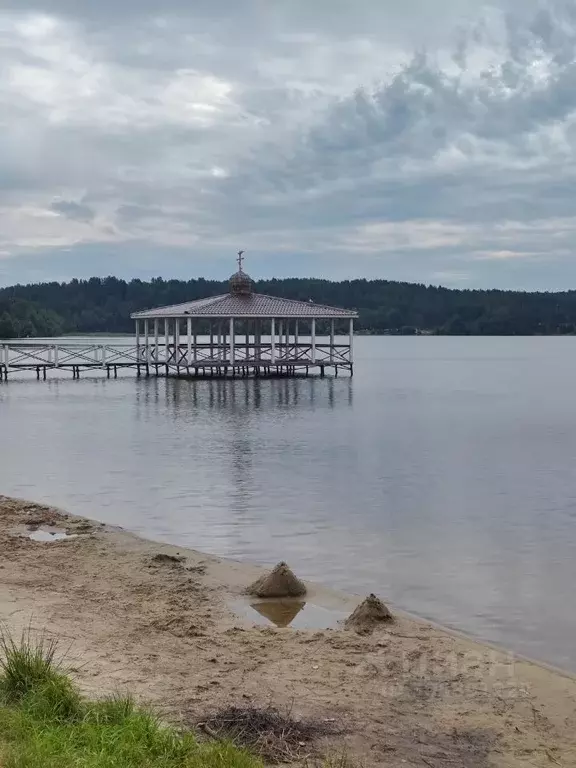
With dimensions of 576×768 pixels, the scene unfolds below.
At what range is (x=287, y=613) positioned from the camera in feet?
30.2

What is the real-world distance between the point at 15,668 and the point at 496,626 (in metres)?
5.14

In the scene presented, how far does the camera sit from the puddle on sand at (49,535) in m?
12.2

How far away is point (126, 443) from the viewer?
23562 millimetres

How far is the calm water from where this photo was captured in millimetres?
10438

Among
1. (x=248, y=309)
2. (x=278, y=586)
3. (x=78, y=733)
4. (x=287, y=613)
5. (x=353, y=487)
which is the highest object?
(x=248, y=309)

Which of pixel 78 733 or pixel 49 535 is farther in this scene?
pixel 49 535

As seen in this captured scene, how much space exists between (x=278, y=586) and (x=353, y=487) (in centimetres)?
756

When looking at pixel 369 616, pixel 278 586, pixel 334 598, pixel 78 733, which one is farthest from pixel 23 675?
pixel 334 598

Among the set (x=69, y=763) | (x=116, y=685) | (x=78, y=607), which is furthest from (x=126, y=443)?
(x=69, y=763)

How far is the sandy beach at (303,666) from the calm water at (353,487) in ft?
3.27

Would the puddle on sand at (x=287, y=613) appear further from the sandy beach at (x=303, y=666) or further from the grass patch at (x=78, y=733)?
the grass patch at (x=78, y=733)

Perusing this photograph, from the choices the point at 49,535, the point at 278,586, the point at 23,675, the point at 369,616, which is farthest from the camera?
the point at 49,535

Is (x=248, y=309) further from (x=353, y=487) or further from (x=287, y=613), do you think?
(x=287, y=613)

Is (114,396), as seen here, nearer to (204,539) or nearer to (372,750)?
(204,539)
